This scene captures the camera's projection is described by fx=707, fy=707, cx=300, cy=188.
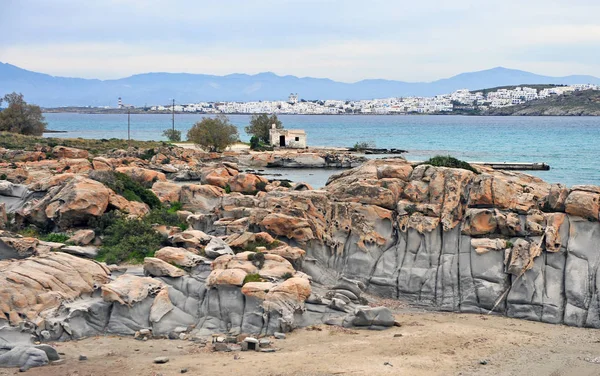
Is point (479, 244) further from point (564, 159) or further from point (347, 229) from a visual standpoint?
point (564, 159)

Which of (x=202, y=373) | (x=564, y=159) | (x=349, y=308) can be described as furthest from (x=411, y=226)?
(x=564, y=159)

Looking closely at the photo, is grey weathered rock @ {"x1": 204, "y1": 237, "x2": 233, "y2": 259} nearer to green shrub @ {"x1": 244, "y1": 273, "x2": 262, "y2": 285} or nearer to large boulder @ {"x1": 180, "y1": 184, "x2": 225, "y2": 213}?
green shrub @ {"x1": 244, "y1": 273, "x2": 262, "y2": 285}

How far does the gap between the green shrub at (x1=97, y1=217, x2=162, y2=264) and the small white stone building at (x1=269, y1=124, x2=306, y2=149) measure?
2882 inches

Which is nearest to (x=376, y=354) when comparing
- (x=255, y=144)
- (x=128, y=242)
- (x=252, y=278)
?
(x=252, y=278)

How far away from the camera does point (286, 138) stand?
106 metres

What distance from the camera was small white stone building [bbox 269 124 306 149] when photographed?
4124 inches

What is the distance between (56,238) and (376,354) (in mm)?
16434

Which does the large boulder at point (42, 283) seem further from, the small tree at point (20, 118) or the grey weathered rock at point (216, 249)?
the small tree at point (20, 118)

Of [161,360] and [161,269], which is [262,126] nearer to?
[161,269]

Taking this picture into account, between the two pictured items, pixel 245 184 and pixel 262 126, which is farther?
pixel 262 126

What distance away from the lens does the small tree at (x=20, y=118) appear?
9700 cm

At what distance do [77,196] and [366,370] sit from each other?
17872 millimetres

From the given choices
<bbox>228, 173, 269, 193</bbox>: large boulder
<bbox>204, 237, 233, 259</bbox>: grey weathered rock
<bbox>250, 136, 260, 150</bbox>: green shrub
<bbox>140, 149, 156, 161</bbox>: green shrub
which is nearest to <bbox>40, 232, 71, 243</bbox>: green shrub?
<bbox>204, 237, 233, 259</bbox>: grey weathered rock

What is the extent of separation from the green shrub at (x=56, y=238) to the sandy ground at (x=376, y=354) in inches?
384
